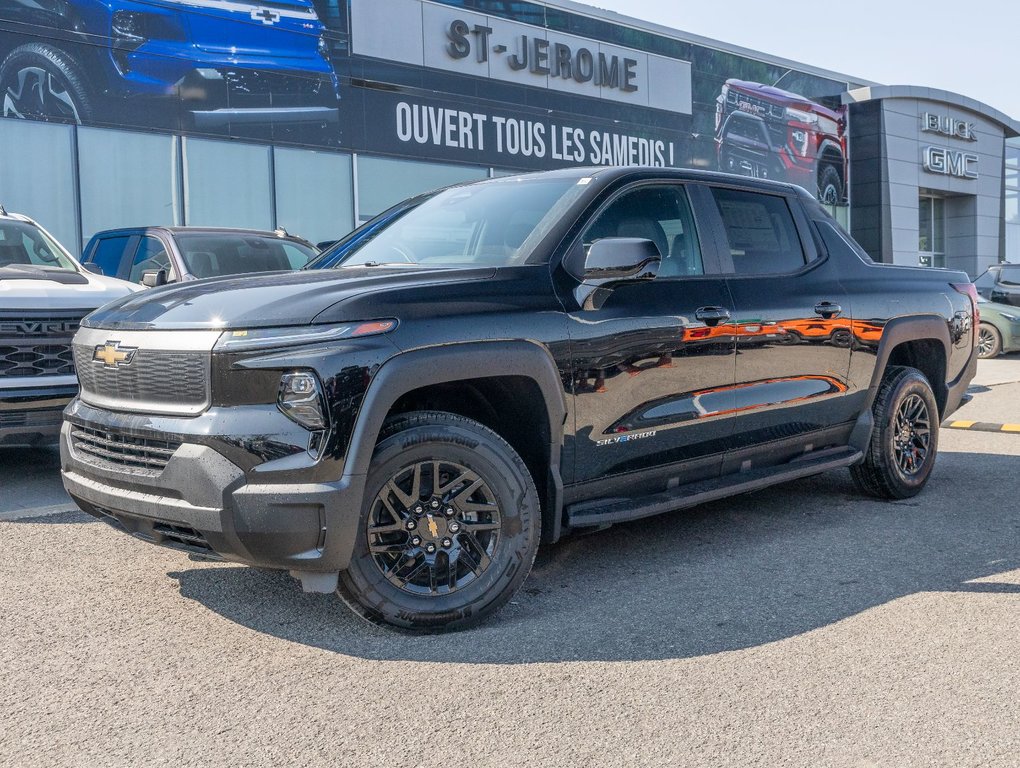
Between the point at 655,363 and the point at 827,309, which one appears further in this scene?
the point at 827,309

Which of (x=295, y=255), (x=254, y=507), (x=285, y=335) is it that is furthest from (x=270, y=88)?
(x=254, y=507)

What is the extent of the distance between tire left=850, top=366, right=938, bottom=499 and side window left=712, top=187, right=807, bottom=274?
105cm

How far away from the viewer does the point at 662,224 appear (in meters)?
4.78

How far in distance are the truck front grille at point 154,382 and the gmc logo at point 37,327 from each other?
2.32 metres

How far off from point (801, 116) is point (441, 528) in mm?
28747

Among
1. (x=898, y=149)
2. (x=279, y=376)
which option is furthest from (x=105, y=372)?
(x=898, y=149)

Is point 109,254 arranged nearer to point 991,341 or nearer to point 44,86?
point 44,86

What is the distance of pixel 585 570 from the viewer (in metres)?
4.57

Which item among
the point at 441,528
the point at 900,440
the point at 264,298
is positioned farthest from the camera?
the point at 900,440

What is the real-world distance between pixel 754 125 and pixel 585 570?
25.6 meters

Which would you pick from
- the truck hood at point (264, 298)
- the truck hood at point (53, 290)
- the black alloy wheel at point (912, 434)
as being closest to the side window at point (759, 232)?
the black alloy wheel at point (912, 434)

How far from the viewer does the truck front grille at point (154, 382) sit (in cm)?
353

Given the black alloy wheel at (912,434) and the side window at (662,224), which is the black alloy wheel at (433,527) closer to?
the side window at (662,224)

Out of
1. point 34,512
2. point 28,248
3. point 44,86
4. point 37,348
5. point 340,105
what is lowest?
point 34,512
